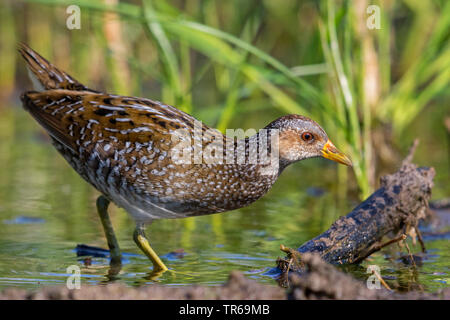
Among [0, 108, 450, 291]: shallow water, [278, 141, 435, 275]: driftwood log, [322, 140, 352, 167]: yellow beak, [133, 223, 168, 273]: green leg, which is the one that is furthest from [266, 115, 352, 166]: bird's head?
[133, 223, 168, 273]: green leg

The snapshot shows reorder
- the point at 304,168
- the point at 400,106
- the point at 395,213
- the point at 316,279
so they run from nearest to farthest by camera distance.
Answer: the point at 316,279 → the point at 395,213 → the point at 400,106 → the point at 304,168

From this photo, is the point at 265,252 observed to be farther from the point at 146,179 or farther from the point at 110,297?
the point at 110,297

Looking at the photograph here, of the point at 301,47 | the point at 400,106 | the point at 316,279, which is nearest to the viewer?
A: the point at 316,279

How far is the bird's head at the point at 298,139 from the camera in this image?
18.7 feet

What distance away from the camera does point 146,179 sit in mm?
5641

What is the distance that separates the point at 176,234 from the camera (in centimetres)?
701

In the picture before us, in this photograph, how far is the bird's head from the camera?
225 inches

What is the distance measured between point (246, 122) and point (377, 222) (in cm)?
614

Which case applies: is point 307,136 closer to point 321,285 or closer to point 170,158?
point 170,158

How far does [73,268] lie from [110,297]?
156cm

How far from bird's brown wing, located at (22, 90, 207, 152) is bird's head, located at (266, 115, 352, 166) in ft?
2.03

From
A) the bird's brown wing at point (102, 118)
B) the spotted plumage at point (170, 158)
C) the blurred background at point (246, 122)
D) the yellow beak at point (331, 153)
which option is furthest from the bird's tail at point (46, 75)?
the yellow beak at point (331, 153)

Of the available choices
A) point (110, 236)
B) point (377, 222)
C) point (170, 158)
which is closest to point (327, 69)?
point (377, 222)
